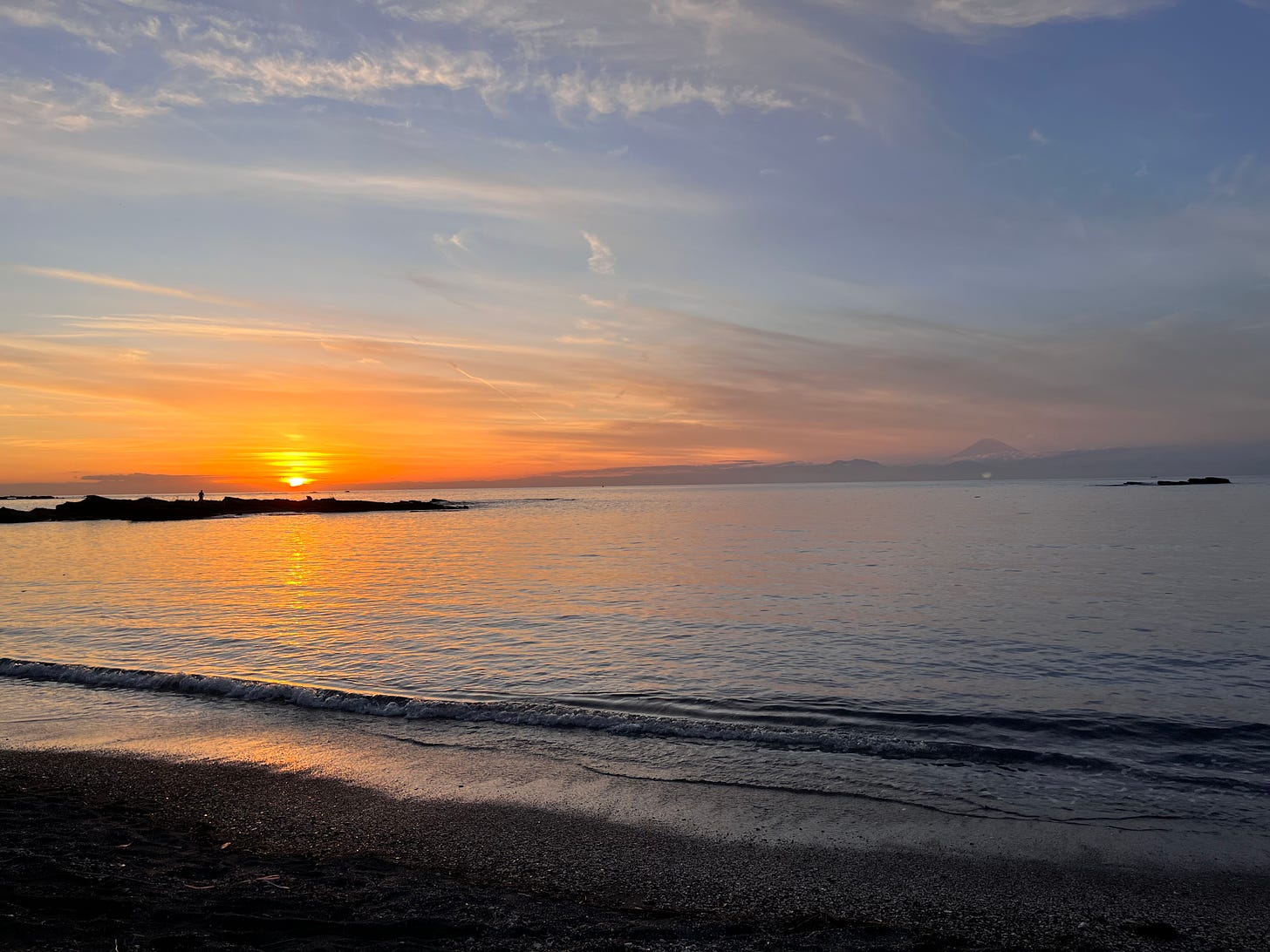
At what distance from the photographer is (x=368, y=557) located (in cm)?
→ 5475

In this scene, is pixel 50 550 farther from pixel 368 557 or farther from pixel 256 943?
pixel 256 943

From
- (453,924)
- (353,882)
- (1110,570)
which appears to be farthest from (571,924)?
(1110,570)

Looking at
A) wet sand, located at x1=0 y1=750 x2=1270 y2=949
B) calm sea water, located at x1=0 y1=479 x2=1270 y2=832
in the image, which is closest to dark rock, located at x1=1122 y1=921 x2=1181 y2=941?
wet sand, located at x1=0 y1=750 x2=1270 y2=949

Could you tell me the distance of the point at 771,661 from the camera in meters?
19.9

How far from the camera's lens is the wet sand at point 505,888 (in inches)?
254

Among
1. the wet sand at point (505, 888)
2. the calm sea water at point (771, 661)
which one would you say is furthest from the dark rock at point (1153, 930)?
the calm sea water at point (771, 661)

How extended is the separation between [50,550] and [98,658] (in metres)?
48.9

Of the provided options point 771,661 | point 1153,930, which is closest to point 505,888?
point 1153,930

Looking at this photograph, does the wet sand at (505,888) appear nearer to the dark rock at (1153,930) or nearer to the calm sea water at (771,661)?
the dark rock at (1153,930)

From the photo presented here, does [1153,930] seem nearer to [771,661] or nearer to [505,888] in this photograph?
[505,888]

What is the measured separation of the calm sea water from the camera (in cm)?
1192

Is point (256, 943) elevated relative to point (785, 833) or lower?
elevated

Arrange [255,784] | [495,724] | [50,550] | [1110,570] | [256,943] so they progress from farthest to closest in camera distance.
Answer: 1. [50,550]
2. [1110,570]
3. [495,724]
4. [255,784]
5. [256,943]

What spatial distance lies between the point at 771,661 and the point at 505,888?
13.3 meters
